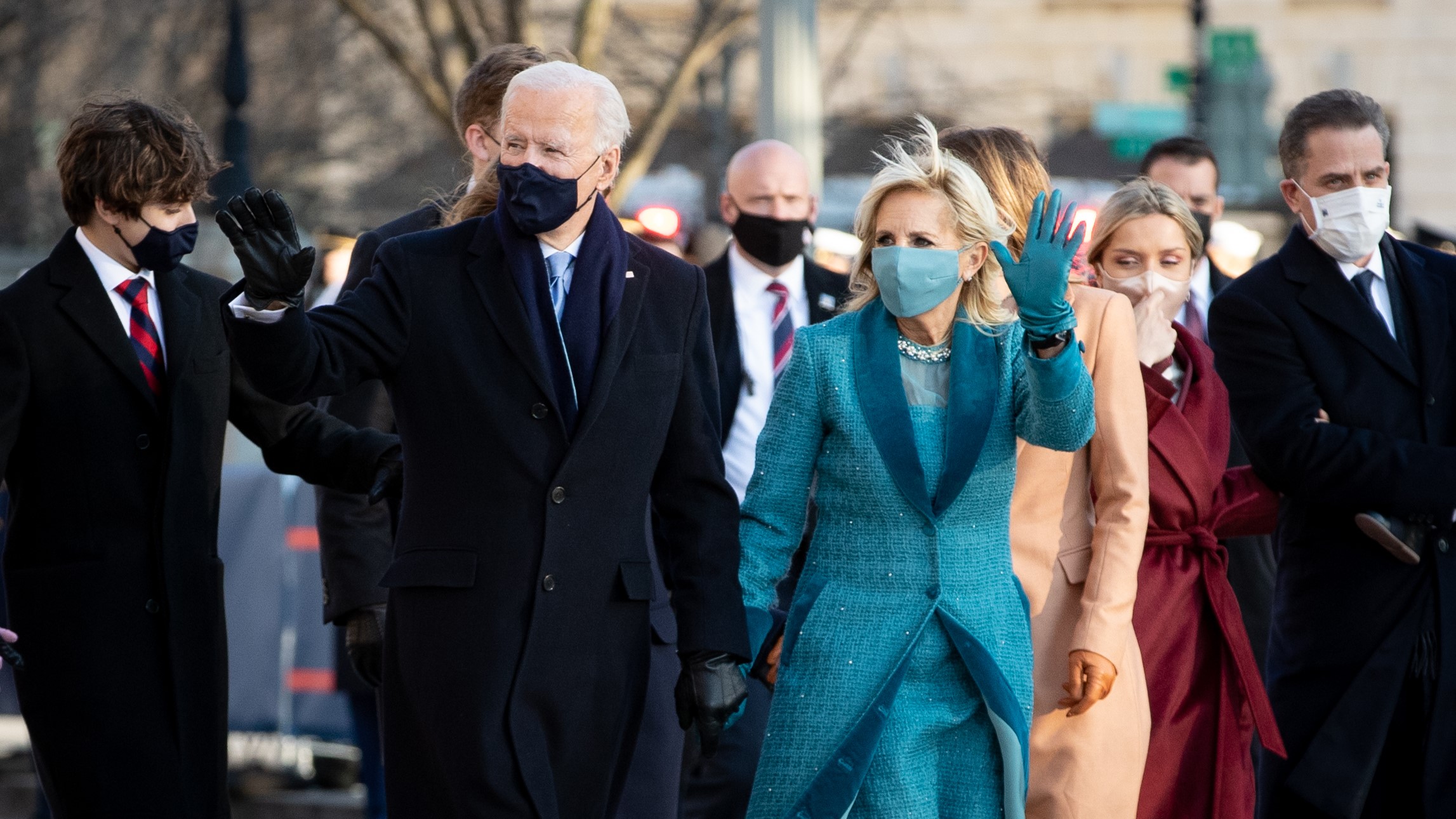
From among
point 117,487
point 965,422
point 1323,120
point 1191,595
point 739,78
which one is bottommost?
point 1191,595

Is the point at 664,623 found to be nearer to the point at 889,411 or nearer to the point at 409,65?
the point at 889,411

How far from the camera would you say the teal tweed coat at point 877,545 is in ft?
14.8

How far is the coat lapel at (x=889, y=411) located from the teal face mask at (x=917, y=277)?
0.11 m

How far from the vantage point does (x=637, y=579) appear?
4.57 metres

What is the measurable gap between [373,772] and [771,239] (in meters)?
2.54

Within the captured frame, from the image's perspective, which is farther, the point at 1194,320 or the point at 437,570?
the point at 1194,320

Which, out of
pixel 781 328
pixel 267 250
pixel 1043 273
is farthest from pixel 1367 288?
pixel 267 250

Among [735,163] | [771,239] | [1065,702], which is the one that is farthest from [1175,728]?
[735,163]

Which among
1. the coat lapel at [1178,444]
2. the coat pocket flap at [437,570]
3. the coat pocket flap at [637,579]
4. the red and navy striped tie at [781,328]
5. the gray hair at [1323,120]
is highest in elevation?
the gray hair at [1323,120]

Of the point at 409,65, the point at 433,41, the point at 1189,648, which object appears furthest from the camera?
the point at 433,41

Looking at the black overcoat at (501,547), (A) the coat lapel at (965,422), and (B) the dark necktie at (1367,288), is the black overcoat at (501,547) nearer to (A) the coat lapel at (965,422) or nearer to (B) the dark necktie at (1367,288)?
(A) the coat lapel at (965,422)

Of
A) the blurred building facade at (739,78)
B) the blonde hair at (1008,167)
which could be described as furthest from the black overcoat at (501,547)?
the blurred building facade at (739,78)

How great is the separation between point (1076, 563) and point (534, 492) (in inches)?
58.1

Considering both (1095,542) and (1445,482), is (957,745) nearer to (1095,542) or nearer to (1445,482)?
(1095,542)
